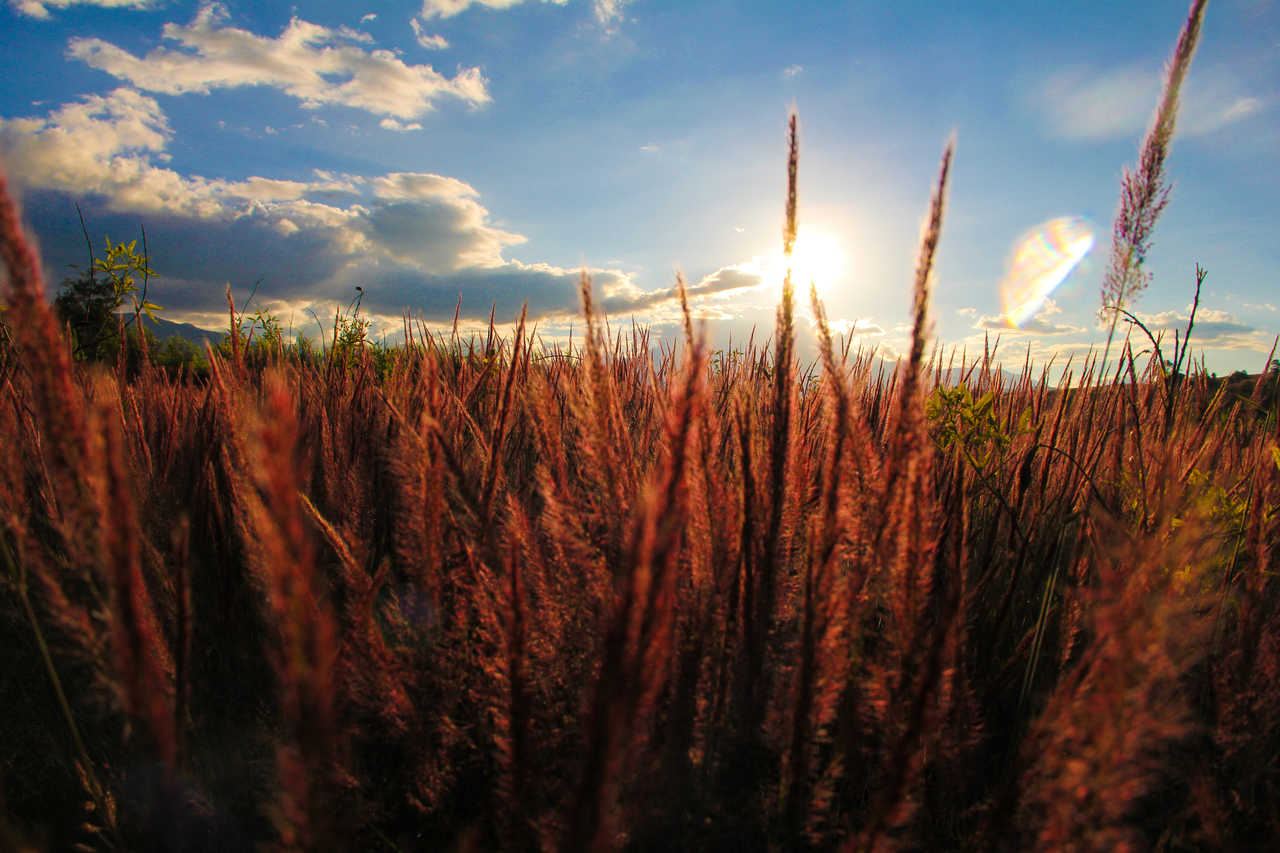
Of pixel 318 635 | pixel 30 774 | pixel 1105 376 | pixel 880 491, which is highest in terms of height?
pixel 1105 376

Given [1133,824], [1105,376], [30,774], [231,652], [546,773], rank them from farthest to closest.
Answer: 1. [1105,376]
2. [231,652]
3. [30,774]
4. [1133,824]
5. [546,773]

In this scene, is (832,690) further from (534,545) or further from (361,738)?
(361,738)

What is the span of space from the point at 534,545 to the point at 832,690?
1.79ft

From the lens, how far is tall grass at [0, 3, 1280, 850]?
21.2 inches

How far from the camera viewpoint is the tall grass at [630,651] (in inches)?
21.2

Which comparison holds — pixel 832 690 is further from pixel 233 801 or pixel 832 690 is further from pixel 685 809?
pixel 233 801

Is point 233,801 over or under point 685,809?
under

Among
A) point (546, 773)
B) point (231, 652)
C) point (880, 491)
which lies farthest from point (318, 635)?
point (231, 652)

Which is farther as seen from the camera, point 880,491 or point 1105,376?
point 1105,376

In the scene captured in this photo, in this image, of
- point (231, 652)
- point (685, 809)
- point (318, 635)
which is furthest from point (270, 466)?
point (231, 652)

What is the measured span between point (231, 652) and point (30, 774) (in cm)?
37

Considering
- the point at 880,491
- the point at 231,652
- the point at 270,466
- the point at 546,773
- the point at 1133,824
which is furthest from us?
the point at 231,652

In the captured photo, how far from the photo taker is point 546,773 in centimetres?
88

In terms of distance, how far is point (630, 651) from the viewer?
521 millimetres
